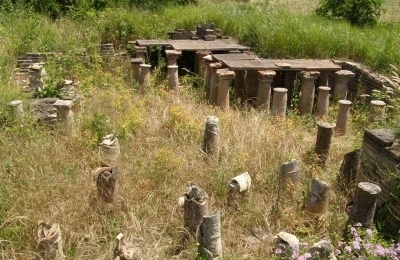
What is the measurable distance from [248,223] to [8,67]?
19.4 feet

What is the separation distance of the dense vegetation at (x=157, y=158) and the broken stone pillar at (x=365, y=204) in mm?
214

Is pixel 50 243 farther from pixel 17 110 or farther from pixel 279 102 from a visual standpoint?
pixel 279 102

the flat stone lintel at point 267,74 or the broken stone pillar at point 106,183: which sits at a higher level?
the flat stone lintel at point 267,74

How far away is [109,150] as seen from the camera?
502cm

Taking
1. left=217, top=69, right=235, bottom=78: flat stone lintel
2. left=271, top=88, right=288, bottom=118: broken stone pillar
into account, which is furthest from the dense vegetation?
left=217, top=69, right=235, bottom=78: flat stone lintel

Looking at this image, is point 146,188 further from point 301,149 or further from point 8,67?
point 8,67

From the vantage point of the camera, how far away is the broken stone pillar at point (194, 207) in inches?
149

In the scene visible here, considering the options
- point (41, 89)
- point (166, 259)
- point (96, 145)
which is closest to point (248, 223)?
point (166, 259)

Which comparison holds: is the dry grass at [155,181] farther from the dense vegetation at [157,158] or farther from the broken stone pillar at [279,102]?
the broken stone pillar at [279,102]

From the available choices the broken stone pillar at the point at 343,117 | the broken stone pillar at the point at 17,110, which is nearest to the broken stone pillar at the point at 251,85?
the broken stone pillar at the point at 343,117

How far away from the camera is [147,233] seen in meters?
3.94

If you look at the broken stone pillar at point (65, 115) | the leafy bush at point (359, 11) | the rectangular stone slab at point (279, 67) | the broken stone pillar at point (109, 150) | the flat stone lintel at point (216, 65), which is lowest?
the broken stone pillar at point (109, 150)

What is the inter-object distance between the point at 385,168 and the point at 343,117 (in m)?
1.95

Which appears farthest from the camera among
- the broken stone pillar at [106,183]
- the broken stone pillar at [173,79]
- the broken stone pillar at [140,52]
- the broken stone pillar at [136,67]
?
the broken stone pillar at [140,52]
